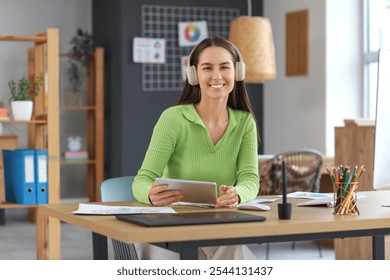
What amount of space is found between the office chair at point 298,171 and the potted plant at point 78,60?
293 centimetres

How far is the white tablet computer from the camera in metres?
2.37

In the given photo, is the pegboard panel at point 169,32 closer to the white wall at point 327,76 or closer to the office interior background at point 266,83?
the office interior background at point 266,83

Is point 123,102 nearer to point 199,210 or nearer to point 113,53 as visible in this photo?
point 113,53

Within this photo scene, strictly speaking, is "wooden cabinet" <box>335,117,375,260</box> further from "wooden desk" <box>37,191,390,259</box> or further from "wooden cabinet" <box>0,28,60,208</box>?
"wooden desk" <box>37,191,390,259</box>

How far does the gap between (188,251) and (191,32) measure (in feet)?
18.6

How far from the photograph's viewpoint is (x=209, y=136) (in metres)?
2.72

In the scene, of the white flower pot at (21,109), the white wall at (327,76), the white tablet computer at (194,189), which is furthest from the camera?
the white wall at (327,76)

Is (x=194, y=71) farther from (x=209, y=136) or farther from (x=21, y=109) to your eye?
(x=21, y=109)

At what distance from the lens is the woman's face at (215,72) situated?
2686mm

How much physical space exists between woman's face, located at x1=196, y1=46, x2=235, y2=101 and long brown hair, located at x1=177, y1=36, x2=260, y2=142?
27mm

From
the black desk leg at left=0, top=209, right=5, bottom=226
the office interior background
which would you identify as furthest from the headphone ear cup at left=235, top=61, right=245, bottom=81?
the black desk leg at left=0, top=209, right=5, bottom=226

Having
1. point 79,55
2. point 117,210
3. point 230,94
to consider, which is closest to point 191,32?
point 79,55

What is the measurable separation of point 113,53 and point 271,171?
270 cm

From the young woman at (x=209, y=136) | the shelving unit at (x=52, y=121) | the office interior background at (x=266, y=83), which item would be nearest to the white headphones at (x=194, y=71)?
the young woman at (x=209, y=136)
